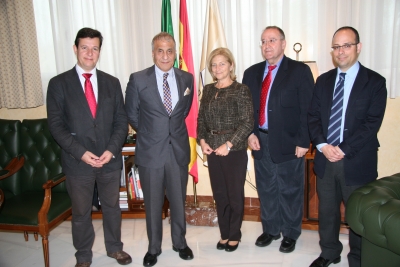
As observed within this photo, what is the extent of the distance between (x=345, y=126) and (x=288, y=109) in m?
0.43

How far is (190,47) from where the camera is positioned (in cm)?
312

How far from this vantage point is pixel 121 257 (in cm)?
264

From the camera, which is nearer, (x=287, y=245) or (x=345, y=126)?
(x=345, y=126)

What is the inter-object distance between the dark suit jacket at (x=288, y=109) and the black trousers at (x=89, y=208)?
1151mm

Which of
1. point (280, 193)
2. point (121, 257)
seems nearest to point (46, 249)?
point (121, 257)

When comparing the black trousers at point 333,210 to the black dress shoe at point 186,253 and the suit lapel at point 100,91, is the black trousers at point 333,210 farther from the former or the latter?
the suit lapel at point 100,91

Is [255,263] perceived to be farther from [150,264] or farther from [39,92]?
[39,92]

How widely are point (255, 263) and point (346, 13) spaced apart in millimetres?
2086

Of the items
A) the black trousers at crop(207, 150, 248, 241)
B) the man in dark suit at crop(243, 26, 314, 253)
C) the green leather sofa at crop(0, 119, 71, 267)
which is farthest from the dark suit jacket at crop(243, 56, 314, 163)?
the green leather sofa at crop(0, 119, 71, 267)

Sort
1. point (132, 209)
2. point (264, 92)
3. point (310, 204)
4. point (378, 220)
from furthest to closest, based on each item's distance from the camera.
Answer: point (132, 209)
point (310, 204)
point (264, 92)
point (378, 220)

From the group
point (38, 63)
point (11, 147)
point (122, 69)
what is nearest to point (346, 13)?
point (122, 69)

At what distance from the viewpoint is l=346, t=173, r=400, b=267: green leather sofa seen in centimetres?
Answer: 166

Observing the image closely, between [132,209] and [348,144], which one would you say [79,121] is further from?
[348,144]

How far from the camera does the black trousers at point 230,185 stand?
2512 millimetres
